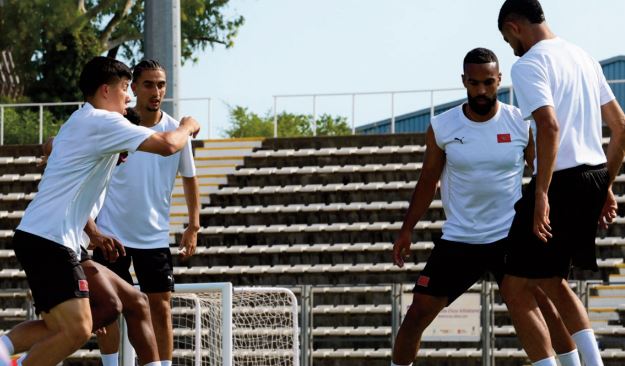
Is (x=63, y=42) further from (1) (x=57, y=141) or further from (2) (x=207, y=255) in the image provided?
(1) (x=57, y=141)

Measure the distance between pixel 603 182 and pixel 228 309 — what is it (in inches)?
121

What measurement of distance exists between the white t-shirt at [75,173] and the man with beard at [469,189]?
165cm

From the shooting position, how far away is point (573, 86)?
605 cm

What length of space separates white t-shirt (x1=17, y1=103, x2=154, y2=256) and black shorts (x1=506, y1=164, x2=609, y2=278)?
1.73m

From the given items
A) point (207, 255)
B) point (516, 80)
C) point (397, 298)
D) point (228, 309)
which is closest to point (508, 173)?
point (516, 80)

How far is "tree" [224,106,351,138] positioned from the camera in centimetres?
4359

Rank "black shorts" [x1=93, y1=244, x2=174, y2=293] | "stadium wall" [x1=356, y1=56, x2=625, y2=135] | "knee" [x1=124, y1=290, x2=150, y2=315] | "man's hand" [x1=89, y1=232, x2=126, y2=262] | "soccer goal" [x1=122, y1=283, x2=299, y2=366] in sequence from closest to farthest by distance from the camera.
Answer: "knee" [x1=124, y1=290, x2=150, y2=315] < "man's hand" [x1=89, y1=232, x2=126, y2=262] < "black shorts" [x1=93, y1=244, x2=174, y2=293] < "soccer goal" [x1=122, y1=283, x2=299, y2=366] < "stadium wall" [x1=356, y1=56, x2=625, y2=135]

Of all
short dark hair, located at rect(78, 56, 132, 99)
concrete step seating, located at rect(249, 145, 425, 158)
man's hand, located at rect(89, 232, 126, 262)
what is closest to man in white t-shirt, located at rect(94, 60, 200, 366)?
man's hand, located at rect(89, 232, 126, 262)

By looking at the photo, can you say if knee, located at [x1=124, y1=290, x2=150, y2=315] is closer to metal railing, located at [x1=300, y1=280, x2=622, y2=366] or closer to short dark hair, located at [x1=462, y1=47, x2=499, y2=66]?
short dark hair, located at [x1=462, y1=47, x2=499, y2=66]

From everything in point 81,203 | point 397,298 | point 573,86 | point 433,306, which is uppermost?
point 573,86

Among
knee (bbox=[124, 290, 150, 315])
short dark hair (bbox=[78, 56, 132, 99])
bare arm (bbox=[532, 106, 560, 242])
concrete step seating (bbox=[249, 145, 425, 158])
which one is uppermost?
short dark hair (bbox=[78, 56, 132, 99])

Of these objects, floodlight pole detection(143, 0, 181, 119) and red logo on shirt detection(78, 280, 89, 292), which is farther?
floodlight pole detection(143, 0, 181, 119)

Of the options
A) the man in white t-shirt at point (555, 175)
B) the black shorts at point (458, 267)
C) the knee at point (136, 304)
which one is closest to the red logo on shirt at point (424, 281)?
the black shorts at point (458, 267)

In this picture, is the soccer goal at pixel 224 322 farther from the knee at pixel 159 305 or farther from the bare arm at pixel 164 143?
the bare arm at pixel 164 143
